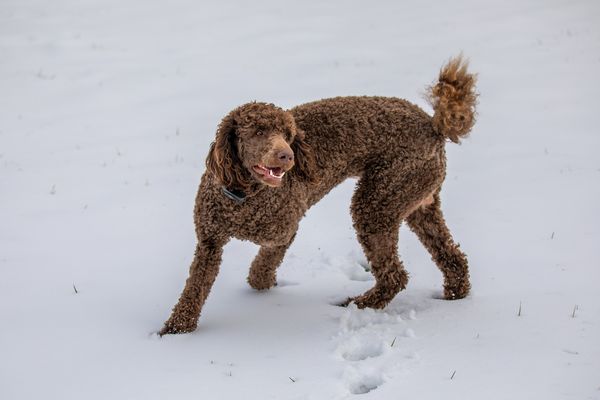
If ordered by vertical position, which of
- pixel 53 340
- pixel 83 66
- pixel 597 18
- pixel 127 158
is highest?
pixel 597 18

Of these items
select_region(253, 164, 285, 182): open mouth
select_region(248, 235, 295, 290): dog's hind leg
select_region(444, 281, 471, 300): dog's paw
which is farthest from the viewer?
select_region(248, 235, 295, 290): dog's hind leg

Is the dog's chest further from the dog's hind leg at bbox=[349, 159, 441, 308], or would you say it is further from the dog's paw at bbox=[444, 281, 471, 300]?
the dog's paw at bbox=[444, 281, 471, 300]

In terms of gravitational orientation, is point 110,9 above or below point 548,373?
above

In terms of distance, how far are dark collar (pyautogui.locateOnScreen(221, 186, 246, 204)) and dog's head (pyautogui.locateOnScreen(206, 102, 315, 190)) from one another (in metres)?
0.04

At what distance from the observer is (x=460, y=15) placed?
1503cm

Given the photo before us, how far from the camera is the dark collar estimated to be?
3.77 metres

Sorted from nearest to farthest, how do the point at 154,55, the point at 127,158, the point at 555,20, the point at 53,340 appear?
the point at 53,340
the point at 127,158
the point at 154,55
the point at 555,20

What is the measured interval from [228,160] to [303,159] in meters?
0.53

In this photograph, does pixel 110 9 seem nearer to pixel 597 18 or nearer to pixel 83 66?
pixel 83 66

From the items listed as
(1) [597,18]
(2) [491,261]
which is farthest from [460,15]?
(2) [491,261]

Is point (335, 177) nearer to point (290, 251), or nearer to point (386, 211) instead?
point (386, 211)

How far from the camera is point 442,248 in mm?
4590

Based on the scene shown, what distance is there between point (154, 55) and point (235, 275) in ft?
30.1

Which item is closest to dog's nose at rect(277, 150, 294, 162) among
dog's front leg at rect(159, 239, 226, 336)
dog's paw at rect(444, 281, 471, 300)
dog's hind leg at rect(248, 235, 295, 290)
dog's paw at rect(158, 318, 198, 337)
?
dog's front leg at rect(159, 239, 226, 336)
